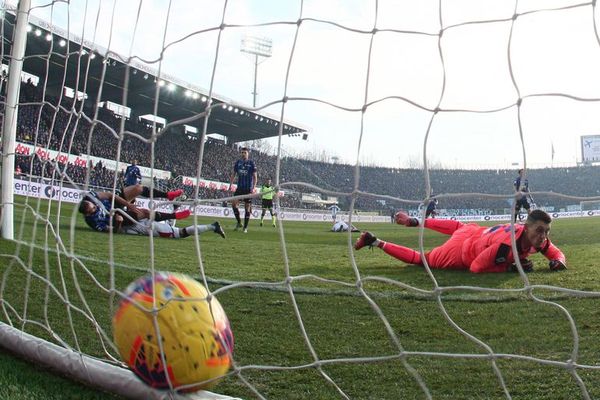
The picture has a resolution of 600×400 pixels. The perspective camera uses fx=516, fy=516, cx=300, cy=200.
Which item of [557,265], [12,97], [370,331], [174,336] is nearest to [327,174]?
[557,265]

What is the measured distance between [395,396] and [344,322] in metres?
0.92

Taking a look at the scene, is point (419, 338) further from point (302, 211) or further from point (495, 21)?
point (302, 211)

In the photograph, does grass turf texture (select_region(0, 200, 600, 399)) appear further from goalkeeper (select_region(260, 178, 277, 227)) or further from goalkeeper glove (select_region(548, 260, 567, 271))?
goalkeeper (select_region(260, 178, 277, 227))

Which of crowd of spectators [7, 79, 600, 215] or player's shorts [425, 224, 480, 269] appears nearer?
player's shorts [425, 224, 480, 269]

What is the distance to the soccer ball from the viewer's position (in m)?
1.43

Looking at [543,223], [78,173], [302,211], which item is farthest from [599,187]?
[543,223]

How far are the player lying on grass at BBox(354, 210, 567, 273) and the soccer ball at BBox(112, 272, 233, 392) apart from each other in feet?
8.77

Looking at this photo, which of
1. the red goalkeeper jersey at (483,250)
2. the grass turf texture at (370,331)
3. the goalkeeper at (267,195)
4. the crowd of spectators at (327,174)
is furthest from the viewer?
the crowd of spectators at (327,174)

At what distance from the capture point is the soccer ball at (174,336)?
1434 mm

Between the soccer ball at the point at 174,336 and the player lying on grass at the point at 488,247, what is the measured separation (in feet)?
8.77

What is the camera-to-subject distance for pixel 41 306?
2.65 metres

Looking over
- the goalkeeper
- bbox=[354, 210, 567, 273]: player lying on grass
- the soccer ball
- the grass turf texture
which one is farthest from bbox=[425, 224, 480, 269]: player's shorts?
the soccer ball

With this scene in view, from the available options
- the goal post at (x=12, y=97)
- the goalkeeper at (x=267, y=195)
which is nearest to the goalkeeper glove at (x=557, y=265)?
the goalkeeper at (x=267, y=195)

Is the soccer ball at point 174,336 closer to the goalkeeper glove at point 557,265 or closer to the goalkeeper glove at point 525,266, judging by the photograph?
the goalkeeper glove at point 525,266
